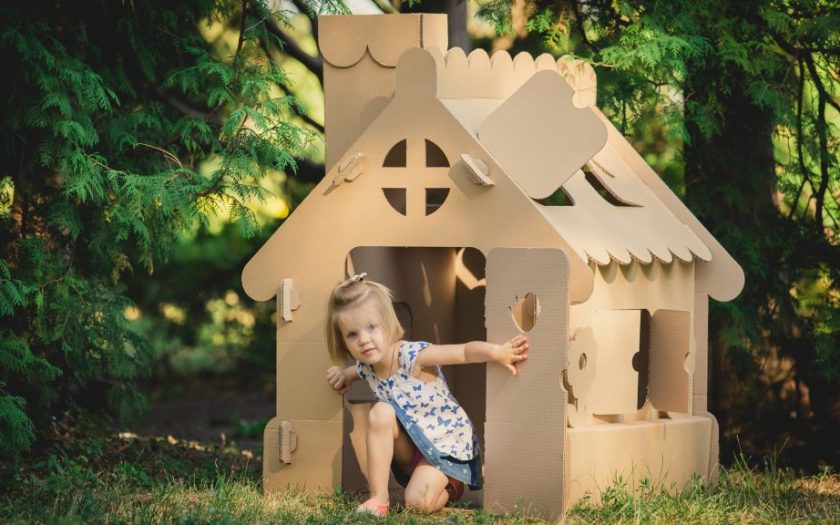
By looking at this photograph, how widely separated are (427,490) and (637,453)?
93 cm

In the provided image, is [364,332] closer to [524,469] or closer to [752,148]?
[524,469]

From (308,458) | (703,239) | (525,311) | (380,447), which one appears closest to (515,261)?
(525,311)

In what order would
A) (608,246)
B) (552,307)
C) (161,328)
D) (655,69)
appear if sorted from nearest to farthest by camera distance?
(552,307) → (608,246) → (655,69) → (161,328)

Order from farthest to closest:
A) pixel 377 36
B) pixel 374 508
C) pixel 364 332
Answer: pixel 377 36 < pixel 364 332 < pixel 374 508

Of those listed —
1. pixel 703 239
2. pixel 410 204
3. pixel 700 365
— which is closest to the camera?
pixel 410 204

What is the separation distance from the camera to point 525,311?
4.76 m

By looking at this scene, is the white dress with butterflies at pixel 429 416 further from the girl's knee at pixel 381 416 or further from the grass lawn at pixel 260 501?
the grass lawn at pixel 260 501

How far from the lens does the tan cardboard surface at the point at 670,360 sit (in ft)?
17.4

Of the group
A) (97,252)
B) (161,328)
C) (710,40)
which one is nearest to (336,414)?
(97,252)

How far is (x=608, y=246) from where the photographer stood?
16.2ft

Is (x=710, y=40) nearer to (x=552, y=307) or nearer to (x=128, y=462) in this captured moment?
(x=552, y=307)

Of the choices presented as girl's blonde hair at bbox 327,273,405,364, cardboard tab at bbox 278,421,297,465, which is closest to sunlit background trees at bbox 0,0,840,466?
girl's blonde hair at bbox 327,273,405,364

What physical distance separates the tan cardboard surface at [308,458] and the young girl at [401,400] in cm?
22

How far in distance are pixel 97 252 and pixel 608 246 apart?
3029mm
